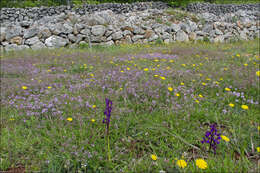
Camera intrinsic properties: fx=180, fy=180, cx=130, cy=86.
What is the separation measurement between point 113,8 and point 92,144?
14547 millimetres

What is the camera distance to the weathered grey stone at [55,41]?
1077 centimetres

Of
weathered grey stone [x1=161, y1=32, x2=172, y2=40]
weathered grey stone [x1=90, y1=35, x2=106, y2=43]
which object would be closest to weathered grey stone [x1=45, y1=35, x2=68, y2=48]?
weathered grey stone [x1=90, y1=35, x2=106, y2=43]

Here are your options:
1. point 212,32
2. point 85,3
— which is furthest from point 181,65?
point 85,3

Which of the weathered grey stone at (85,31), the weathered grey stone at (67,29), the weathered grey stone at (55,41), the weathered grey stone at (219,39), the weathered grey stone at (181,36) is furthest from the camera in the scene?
the weathered grey stone at (219,39)

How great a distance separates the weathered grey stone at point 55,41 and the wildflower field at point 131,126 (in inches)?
288

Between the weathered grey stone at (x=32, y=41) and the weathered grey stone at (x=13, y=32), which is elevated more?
the weathered grey stone at (x=13, y=32)

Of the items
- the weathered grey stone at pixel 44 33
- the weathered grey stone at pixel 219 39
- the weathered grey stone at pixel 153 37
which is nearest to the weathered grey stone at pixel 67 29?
the weathered grey stone at pixel 44 33

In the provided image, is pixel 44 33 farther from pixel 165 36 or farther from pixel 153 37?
pixel 165 36

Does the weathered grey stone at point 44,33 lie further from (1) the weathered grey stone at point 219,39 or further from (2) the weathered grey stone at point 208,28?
(1) the weathered grey stone at point 219,39

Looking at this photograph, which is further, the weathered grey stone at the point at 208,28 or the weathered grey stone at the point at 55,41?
the weathered grey stone at the point at 208,28

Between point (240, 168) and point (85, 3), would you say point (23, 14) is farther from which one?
point (240, 168)

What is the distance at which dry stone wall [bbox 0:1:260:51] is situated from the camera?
36.7 ft

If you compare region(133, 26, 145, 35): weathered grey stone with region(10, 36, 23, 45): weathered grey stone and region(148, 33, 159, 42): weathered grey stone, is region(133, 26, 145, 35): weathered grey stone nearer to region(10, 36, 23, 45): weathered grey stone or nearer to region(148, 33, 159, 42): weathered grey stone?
region(148, 33, 159, 42): weathered grey stone

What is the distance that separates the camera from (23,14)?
583 inches
